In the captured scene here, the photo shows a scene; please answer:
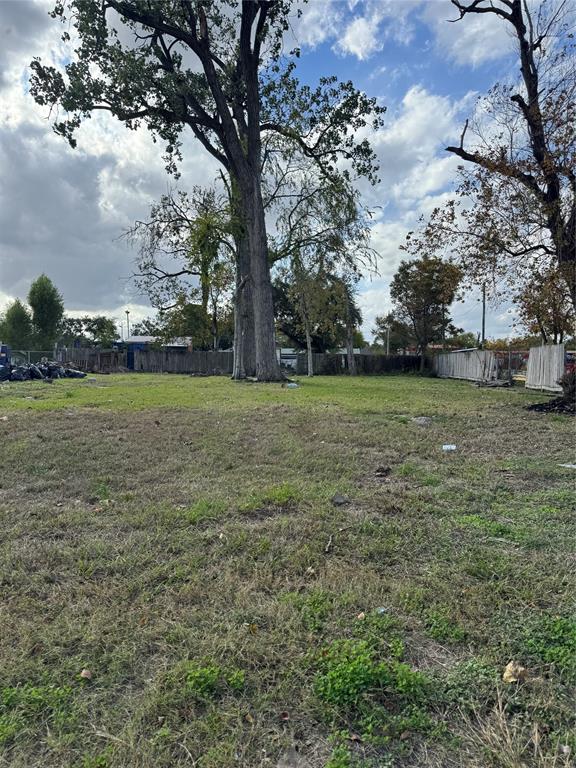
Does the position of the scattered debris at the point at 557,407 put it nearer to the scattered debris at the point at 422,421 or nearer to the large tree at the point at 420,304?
the scattered debris at the point at 422,421

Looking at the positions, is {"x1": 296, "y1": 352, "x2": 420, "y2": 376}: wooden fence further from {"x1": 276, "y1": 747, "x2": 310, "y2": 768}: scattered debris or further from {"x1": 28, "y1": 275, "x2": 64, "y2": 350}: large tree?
{"x1": 276, "y1": 747, "x2": 310, "y2": 768}: scattered debris

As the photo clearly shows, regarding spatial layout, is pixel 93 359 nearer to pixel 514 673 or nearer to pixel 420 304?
pixel 420 304

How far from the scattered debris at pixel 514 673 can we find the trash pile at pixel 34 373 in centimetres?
1687

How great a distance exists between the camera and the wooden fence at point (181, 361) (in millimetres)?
29109

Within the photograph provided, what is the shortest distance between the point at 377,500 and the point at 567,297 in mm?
7897

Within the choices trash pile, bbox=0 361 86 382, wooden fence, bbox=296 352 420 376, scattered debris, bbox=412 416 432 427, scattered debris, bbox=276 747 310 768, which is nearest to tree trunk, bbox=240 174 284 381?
trash pile, bbox=0 361 86 382

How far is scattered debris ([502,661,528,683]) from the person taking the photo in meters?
1.63

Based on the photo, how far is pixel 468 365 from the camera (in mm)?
23203

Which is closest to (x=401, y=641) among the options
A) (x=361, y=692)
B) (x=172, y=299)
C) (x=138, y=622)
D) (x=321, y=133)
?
(x=361, y=692)

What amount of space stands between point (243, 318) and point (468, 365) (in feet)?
40.0

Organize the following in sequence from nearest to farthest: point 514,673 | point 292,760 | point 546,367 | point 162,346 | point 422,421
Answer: point 292,760 < point 514,673 < point 422,421 < point 546,367 < point 162,346

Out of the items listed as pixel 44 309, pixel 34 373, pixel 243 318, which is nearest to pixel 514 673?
pixel 243 318

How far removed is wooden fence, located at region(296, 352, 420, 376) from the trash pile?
551 inches

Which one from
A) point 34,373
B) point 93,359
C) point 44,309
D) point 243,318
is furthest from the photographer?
point 44,309
